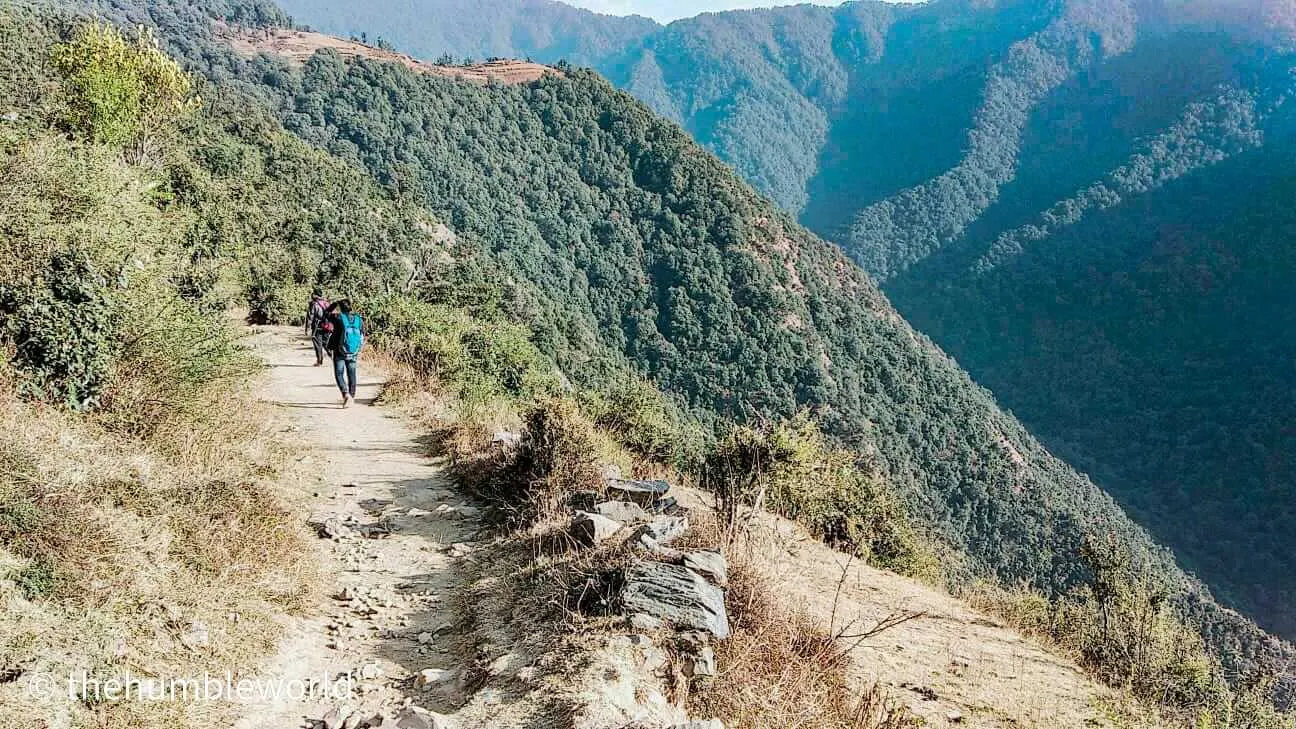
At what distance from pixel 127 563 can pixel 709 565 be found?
3.33 meters

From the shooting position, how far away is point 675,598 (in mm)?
3953

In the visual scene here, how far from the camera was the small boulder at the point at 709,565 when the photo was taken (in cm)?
428

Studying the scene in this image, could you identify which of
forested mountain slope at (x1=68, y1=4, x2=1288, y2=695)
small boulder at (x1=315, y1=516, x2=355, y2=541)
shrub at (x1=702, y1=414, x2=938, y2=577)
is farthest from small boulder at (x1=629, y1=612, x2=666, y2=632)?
forested mountain slope at (x1=68, y1=4, x2=1288, y2=695)

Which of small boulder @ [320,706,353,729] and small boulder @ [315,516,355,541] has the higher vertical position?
→ small boulder @ [315,516,355,541]

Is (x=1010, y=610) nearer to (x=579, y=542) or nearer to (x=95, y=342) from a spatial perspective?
(x=579, y=542)

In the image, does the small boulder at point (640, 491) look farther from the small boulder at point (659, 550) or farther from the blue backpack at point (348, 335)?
the blue backpack at point (348, 335)

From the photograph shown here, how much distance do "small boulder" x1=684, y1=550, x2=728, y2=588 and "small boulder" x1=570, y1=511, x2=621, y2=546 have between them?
2.48 feet

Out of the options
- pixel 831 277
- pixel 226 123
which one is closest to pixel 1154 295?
pixel 831 277

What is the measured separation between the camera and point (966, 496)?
5994cm

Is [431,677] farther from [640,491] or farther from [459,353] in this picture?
[459,353]

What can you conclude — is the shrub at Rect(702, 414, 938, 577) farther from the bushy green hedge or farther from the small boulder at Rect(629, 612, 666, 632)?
the bushy green hedge

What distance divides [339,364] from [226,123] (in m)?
45.6

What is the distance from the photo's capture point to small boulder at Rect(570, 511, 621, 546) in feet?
15.9

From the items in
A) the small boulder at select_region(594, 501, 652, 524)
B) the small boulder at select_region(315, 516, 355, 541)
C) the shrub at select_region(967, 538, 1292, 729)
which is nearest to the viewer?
the small boulder at select_region(594, 501, 652, 524)
